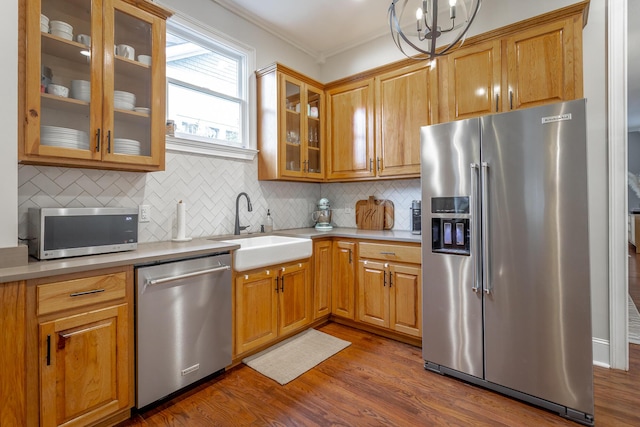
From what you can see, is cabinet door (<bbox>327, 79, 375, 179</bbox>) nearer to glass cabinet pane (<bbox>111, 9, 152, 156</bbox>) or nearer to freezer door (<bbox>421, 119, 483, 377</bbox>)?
freezer door (<bbox>421, 119, 483, 377</bbox>)

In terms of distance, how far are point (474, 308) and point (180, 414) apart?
76.6 inches

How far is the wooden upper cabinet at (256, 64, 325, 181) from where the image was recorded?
3100mm

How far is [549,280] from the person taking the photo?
1.84 metres

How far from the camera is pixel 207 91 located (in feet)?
9.45

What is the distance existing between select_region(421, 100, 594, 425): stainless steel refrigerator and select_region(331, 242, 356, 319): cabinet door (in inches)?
34.0

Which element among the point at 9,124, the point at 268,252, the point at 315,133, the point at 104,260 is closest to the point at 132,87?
the point at 9,124

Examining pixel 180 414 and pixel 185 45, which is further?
pixel 185 45

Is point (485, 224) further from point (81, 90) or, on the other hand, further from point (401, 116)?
point (81, 90)

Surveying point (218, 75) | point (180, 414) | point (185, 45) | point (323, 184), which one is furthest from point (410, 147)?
point (180, 414)

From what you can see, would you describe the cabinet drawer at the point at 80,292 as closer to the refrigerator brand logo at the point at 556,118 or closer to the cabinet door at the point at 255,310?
the cabinet door at the point at 255,310

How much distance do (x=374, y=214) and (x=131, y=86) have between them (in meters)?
2.50

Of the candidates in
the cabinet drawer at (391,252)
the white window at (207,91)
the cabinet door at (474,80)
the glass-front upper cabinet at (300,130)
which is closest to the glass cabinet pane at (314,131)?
the glass-front upper cabinet at (300,130)

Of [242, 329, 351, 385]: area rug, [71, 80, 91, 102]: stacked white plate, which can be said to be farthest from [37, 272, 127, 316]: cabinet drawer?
[242, 329, 351, 385]: area rug

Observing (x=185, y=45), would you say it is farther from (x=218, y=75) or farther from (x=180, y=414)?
(x=180, y=414)
